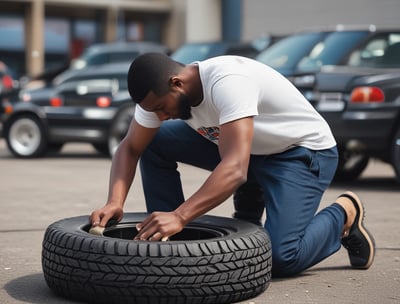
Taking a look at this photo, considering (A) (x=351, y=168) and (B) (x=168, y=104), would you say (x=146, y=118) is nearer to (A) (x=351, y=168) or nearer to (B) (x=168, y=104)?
(B) (x=168, y=104)

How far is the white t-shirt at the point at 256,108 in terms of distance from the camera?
393cm

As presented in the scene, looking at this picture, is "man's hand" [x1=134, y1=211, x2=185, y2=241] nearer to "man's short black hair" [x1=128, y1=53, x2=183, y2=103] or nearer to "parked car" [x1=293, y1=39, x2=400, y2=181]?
"man's short black hair" [x1=128, y1=53, x2=183, y2=103]

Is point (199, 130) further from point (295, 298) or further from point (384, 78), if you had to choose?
point (384, 78)

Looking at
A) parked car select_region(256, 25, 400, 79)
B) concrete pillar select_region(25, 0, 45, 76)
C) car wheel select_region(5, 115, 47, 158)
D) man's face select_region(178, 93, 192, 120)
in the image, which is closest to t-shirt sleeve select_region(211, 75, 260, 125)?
man's face select_region(178, 93, 192, 120)

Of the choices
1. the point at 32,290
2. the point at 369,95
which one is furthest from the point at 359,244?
the point at 369,95

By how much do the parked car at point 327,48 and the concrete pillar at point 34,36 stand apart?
28.1m

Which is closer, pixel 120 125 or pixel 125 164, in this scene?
pixel 125 164

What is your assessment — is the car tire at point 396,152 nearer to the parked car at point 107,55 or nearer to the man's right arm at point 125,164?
the man's right arm at point 125,164

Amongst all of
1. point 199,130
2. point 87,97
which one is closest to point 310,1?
point 87,97

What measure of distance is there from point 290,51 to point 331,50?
0.54 m

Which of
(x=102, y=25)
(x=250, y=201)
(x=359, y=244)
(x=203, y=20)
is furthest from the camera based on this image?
(x=102, y=25)

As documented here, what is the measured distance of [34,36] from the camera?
37.4 metres

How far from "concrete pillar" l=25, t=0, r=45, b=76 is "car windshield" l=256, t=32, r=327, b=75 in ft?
91.1

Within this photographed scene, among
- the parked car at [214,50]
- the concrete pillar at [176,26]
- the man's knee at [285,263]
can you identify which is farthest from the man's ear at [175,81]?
the concrete pillar at [176,26]
